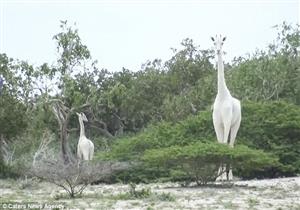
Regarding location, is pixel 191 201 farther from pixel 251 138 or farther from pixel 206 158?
pixel 251 138

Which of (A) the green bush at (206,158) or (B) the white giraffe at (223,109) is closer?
(A) the green bush at (206,158)

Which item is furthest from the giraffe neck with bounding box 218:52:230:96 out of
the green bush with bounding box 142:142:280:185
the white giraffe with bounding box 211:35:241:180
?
the green bush with bounding box 142:142:280:185

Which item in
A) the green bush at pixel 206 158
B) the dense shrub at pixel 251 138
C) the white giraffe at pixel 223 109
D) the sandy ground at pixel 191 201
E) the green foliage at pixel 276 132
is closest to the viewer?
the sandy ground at pixel 191 201

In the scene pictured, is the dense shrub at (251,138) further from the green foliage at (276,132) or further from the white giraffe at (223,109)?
the white giraffe at (223,109)

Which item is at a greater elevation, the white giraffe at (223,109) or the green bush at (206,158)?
the white giraffe at (223,109)

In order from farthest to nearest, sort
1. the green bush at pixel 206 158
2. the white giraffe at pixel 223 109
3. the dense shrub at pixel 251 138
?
the dense shrub at pixel 251 138, the white giraffe at pixel 223 109, the green bush at pixel 206 158

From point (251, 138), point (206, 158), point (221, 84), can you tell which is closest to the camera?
point (206, 158)

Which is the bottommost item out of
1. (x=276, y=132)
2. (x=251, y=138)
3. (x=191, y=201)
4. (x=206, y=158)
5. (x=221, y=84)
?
(x=191, y=201)

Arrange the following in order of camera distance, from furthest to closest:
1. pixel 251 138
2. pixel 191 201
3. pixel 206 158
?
pixel 251 138
pixel 206 158
pixel 191 201

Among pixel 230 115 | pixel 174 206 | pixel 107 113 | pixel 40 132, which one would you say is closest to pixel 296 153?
pixel 230 115

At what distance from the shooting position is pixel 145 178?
16.5m

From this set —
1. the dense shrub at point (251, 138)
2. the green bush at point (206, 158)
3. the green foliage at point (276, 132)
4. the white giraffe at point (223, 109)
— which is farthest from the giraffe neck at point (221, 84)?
the green foliage at point (276, 132)

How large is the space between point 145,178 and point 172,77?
45.7 feet

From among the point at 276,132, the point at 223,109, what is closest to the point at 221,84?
the point at 223,109
